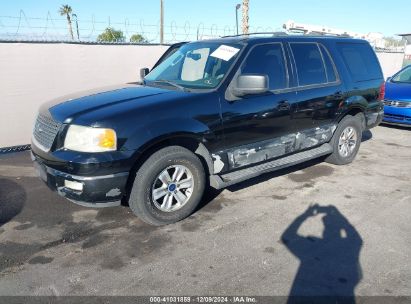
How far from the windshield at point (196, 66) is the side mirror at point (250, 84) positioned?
9.5 inches

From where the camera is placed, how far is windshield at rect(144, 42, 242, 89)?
4195 millimetres

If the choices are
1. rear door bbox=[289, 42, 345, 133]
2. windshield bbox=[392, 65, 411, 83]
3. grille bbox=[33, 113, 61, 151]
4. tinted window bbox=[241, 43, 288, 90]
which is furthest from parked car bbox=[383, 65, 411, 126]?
grille bbox=[33, 113, 61, 151]

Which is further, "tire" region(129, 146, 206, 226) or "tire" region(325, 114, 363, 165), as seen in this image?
"tire" region(325, 114, 363, 165)

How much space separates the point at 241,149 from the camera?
4.27m

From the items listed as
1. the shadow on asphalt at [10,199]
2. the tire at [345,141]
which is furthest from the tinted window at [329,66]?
the shadow on asphalt at [10,199]

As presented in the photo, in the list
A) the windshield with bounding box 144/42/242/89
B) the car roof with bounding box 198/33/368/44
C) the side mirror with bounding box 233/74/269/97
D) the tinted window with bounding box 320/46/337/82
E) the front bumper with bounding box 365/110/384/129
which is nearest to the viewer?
the side mirror with bounding box 233/74/269/97

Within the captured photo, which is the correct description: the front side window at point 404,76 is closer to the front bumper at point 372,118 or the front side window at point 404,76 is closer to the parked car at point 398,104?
the parked car at point 398,104

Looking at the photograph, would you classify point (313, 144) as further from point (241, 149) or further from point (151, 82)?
point (151, 82)

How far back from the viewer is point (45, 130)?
3781mm

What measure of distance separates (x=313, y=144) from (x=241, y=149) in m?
1.50

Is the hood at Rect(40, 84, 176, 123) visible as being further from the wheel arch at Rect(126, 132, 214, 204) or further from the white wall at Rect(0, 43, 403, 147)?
the white wall at Rect(0, 43, 403, 147)

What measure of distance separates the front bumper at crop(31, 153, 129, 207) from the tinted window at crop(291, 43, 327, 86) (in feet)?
9.01

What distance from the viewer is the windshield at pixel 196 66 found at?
420 cm

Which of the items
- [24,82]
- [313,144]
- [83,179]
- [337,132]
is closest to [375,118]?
[337,132]
